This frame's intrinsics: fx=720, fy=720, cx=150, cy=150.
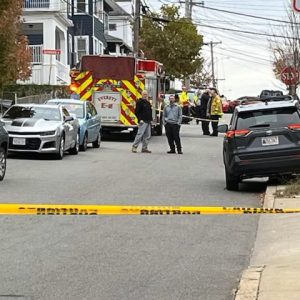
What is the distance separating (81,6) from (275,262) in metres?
44.4

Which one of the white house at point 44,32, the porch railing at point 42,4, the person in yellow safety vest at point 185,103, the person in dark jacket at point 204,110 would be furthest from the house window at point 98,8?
the person in dark jacket at point 204,110

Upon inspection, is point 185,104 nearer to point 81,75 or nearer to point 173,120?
point 81,75

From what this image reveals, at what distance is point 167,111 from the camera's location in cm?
2183

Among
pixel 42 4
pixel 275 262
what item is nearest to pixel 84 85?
pixel 42 4

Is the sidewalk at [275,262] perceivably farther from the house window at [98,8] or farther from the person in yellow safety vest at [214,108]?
the house window at [98,8]

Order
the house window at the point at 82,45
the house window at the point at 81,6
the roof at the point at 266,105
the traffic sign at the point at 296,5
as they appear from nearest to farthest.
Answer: the traffic sign at the point at 296,5 < the roof at the point at 266,105 < the house window at the point at 81,6 < the house window at the point at 82,45

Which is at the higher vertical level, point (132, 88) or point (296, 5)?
point (296, 5)

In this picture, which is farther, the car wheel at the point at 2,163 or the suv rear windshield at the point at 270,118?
the car wheel at the point at 2,163

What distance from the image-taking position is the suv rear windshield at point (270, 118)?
13.4 meters

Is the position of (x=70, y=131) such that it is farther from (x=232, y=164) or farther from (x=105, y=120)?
(x=232, y=164)

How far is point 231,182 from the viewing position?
13641 mm

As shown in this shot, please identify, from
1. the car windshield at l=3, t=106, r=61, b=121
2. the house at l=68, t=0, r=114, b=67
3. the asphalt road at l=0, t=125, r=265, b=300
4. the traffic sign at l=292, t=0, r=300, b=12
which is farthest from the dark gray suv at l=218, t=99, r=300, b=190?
the house at l=68, t=0, r=114, b=67

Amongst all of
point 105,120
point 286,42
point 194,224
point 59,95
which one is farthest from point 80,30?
point 194,224

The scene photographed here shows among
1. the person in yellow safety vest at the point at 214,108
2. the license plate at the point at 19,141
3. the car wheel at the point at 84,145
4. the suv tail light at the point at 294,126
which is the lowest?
the car wheel at the point at 84,145
